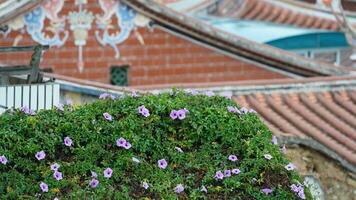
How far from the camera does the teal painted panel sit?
1011 inches

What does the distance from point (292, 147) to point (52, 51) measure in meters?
4.78

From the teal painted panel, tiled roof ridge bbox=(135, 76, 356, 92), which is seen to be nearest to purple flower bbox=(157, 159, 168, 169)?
tiled roof ridge bbox=(135, 76, 356, 92)

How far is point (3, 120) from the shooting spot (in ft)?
35.8

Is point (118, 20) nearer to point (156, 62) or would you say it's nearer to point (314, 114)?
point (156, 62)

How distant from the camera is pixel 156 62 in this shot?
19.5 m

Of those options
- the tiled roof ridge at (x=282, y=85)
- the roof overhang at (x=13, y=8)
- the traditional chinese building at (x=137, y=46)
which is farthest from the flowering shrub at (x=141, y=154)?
the traditional chinese building at (x=137, y=46)

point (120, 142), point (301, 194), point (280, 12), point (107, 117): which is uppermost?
point (107, 117)

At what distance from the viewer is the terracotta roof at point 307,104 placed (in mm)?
16312

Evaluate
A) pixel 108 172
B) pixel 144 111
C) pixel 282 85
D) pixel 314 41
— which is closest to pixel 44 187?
pixel 108 172

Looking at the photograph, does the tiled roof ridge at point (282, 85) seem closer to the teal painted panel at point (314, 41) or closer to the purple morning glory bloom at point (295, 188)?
the purple morning glory bloom at point (295, 188)

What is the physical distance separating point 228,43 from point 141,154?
27.1ft

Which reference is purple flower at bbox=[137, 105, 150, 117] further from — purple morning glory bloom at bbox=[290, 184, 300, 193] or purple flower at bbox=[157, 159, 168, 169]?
purple morning glory bloom at bbox=[290, 184, 300, 193]

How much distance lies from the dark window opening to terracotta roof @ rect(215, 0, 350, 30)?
690 cm

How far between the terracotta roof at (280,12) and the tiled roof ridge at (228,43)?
697cm
